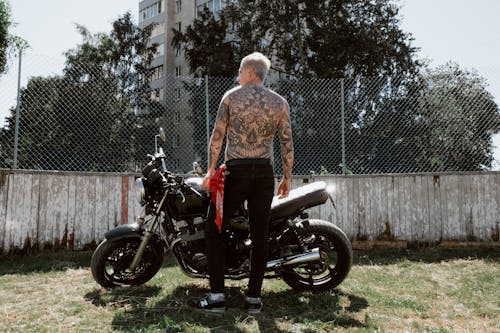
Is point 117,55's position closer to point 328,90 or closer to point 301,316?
point 328,90

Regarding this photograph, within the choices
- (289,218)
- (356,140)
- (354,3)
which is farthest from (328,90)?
(354,3)

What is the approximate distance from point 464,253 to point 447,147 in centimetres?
230

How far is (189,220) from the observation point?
386 cm

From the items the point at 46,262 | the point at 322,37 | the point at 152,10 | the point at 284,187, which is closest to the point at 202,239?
the point at 284,187

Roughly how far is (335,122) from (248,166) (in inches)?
192

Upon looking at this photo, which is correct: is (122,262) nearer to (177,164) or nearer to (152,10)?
(177,164)

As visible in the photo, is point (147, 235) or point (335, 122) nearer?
point (147, 235)

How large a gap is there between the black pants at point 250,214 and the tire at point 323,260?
0.58m

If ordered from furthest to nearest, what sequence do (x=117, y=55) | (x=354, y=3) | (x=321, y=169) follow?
(x=117, y=55), (x=354, y=3), (x=321, y=169)

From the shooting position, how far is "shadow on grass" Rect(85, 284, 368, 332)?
121 inches

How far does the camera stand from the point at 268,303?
12.0 feet

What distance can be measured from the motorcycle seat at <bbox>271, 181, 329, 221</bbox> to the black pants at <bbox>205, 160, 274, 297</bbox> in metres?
0.41

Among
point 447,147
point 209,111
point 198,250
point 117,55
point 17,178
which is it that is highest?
point 117,55

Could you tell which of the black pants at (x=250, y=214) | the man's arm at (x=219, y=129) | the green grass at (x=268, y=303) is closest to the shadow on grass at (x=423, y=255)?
the green grass at (x=268, y=303)
